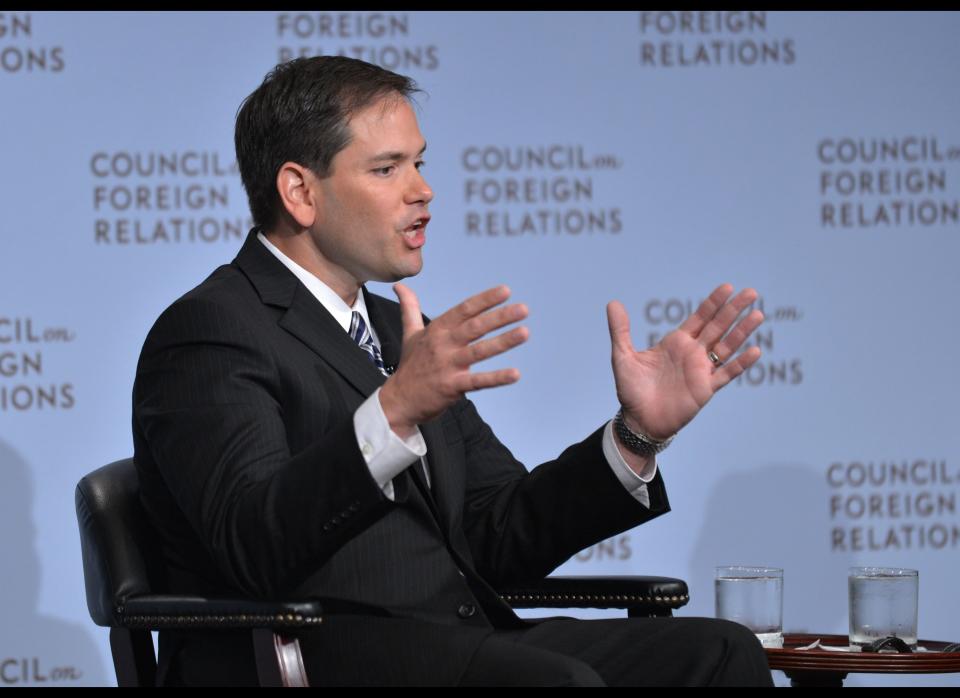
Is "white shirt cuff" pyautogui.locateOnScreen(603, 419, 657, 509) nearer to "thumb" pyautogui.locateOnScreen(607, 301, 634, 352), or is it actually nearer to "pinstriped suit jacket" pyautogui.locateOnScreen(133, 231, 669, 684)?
"pinstriped suit jacket" pyautogui.locateOnScreen(133, 231, 669, 684)

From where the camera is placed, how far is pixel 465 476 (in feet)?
8.41

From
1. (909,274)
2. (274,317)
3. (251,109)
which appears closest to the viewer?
(274,317)

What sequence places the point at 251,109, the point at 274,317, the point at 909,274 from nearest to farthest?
the point at 274,317 < the point at 251,109 < the point at 909,274

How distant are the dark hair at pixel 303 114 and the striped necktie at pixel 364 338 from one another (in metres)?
0.25

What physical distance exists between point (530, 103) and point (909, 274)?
1.26 m

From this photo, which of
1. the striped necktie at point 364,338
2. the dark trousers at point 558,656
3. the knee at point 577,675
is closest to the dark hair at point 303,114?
the striped necktie at point 364,338

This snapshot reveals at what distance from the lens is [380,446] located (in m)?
1.88

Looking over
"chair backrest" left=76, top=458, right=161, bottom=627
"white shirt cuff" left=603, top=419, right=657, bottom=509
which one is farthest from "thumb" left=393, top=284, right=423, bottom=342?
"chair backrest" left=76, top=458, right=161, bottom=627

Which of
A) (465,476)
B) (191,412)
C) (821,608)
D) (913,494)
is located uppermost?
(191,412)

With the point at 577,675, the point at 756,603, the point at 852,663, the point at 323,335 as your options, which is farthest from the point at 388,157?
the point at 852,663

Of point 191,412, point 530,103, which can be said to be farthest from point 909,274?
point 191,412

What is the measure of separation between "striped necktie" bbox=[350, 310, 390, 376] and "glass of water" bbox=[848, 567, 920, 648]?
3.49ft

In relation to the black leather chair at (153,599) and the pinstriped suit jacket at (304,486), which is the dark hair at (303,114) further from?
the black leather chair at (153,599)

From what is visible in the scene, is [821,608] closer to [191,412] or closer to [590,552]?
[590,552]
